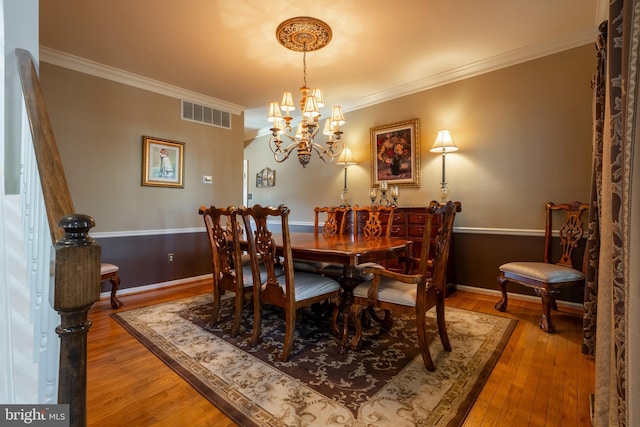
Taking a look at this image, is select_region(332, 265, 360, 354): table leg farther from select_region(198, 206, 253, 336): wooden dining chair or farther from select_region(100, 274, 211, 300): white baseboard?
select_region(100, 274, 211, 300): white baseboard

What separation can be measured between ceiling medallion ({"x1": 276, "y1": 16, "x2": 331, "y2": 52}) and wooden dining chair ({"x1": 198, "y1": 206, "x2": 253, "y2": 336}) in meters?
1.71

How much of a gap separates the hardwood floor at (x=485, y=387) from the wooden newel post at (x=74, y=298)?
0.99 m

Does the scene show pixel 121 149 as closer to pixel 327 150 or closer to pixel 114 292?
pixel 114 292

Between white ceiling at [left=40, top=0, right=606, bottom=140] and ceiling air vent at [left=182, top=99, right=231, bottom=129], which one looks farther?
ceiling air vent at [left=182, top=99, right=231, bottom=129]

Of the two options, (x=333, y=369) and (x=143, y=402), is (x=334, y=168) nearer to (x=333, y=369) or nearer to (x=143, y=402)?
(x=333, y=369)

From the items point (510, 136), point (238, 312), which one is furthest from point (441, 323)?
point (510, 136)

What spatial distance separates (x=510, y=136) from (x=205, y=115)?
3995 millimetres

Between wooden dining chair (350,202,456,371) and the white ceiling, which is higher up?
the white ceiling

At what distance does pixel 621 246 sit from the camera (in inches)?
33.4

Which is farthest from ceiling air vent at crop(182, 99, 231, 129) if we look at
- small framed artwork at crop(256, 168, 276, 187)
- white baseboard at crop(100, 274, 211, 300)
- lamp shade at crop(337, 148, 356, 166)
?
white baseboard at crop(100, 274, 211, 300)

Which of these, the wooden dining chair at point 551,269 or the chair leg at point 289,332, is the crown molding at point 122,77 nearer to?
the chair leg at point 289,332

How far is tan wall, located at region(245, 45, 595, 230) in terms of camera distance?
2.84m

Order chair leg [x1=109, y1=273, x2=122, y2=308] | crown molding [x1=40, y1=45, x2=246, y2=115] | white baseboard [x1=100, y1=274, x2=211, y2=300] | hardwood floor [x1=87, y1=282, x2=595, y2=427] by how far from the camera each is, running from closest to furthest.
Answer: hardwood floor [x1=87, y1=282, x2=595, y2=427] → chair leg [x1=109, y1=273, x2=122, y2=308] → crown molding [x1=40, y1=45, x2=246, y2=115] → white baseboard [x1=100, y1=274, x2=211, y2=300]

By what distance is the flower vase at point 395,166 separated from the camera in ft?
13.3
